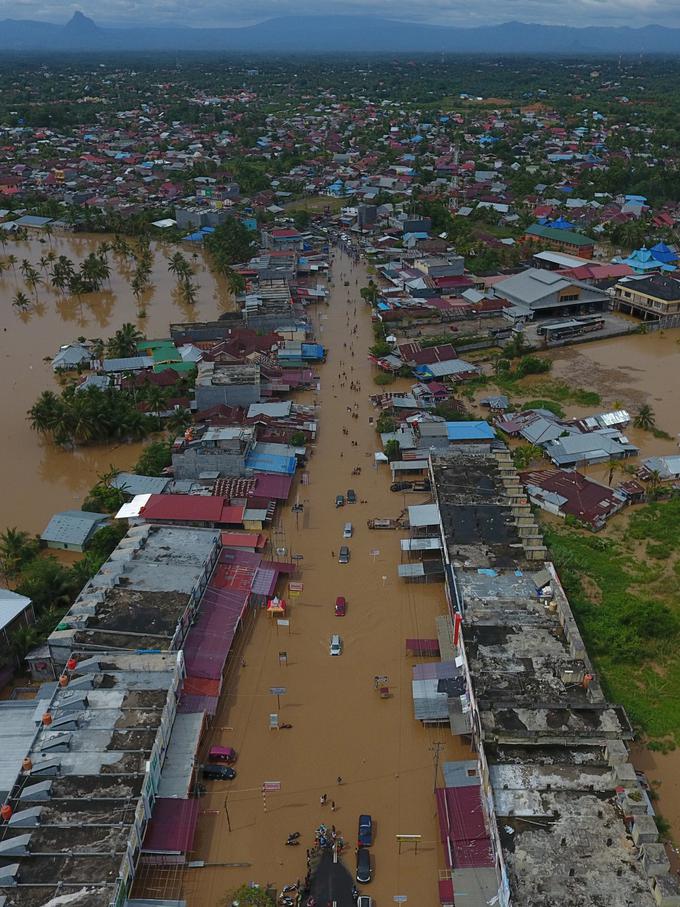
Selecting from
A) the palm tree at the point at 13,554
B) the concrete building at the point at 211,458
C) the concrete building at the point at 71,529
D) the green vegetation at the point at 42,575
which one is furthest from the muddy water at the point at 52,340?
the concrete building at the point at 211,458

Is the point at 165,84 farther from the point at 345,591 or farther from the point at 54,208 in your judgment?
the point at 345,591

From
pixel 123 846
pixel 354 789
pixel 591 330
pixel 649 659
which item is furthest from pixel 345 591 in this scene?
pixel 591 330

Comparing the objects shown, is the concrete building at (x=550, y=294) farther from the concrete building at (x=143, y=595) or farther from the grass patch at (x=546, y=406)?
the concrete building at (x=143, y=595)

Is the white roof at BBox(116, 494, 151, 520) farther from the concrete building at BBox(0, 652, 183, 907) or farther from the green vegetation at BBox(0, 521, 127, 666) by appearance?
the concrete building at BBox(0, 652, 183, 907)

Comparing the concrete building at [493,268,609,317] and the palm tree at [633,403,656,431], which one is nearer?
the palm tree at [633,403,656,431]

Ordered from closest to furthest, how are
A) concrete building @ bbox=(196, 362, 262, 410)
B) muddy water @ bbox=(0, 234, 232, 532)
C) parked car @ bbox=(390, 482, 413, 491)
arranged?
parked car @ bbox=(390, 482, 413, 491), muddy water @ bbox=(0, 234, 232, 532), concrete building @ bbox=(196, 362, 262, 410)

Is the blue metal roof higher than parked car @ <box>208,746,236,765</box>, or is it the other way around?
the blue metal roof

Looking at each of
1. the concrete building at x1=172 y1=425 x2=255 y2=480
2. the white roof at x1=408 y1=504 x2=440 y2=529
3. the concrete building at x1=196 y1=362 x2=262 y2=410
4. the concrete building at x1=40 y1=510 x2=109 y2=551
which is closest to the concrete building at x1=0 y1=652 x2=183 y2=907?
the concrete building at x1=40 y1=510 x2=109 y2=551
